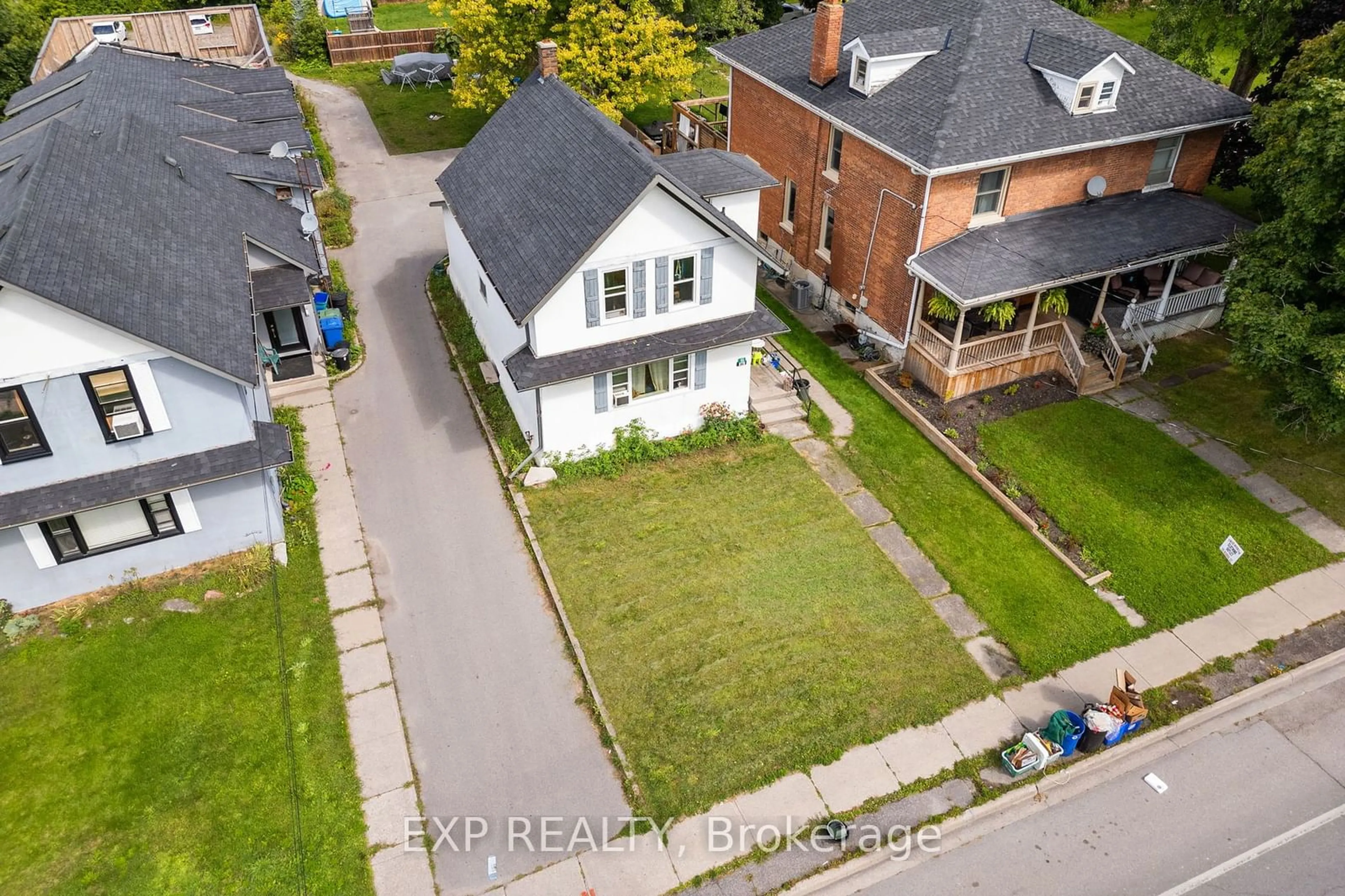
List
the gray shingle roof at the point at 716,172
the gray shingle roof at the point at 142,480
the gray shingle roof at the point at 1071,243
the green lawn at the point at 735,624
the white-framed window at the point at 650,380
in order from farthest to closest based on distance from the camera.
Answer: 1. the gray shingle roof at the point at 716,172
2. the gray shingle roof at the point at 1071,243
3. the white-framed window at the point at 650,380
4. the gray shingle roof at the point at 142,480
5. the green lawn at the point at 735,624

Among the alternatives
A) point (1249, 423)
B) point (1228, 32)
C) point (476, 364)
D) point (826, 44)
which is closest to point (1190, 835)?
point (1249, 423)

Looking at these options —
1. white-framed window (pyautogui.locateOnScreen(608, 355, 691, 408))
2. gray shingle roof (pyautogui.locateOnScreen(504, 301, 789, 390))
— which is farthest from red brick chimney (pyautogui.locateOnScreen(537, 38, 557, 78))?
white-framed window (pyautogui.locateOnScreen(608, 355, 691, 408))

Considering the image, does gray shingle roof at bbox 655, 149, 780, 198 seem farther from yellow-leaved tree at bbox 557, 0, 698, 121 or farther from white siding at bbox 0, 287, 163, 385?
white siding at bbox 0, 287, 163, 385

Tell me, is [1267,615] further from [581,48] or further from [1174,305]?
[581,48]

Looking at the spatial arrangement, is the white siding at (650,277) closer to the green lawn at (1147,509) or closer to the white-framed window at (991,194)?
the white-framed window at (991,194)

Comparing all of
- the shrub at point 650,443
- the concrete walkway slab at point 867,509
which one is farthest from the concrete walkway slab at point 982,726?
the shrub at point 650,443

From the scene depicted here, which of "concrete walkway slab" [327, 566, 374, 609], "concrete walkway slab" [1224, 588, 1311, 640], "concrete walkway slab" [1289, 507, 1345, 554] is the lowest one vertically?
"concrete walkway slab" [1224, 588, 1311, 640]
